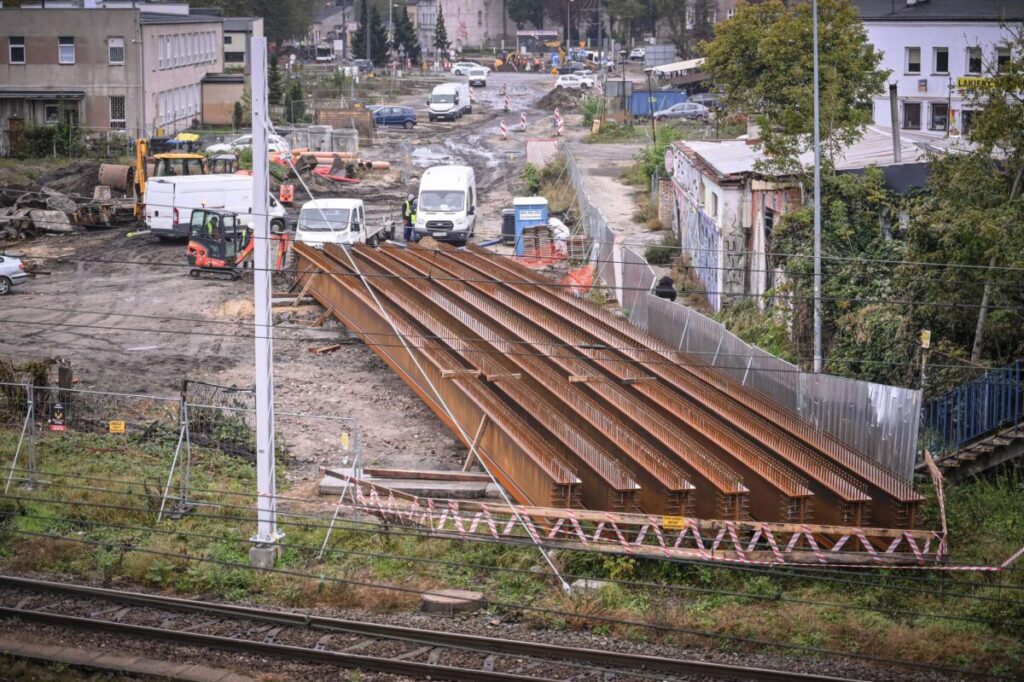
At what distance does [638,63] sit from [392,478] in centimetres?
8642

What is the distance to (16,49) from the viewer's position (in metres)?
53.7

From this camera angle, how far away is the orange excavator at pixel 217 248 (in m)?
33.4

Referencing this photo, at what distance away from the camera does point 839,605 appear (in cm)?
1437

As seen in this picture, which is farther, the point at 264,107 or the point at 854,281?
the point at 854,281

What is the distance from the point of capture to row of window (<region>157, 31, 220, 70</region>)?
5709 cm

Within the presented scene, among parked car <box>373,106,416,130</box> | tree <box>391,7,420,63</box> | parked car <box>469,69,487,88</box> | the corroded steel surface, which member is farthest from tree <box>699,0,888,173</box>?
tree <box>391,7,420,63</box>

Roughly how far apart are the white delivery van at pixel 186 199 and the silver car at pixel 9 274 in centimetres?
558

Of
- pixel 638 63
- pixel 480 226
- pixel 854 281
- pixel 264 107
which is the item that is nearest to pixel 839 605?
pixel 264 107

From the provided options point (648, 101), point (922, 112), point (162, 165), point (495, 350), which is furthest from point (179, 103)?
point (495, 350)

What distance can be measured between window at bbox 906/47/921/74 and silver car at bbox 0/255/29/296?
36633 mm

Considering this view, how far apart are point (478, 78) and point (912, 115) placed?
41.2 meters

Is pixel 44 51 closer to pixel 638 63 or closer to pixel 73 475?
pixel 73 475

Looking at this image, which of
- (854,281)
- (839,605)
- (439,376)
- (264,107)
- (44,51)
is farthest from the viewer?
(44,51)

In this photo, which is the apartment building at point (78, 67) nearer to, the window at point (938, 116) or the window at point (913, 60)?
the window at point (913, 60)
